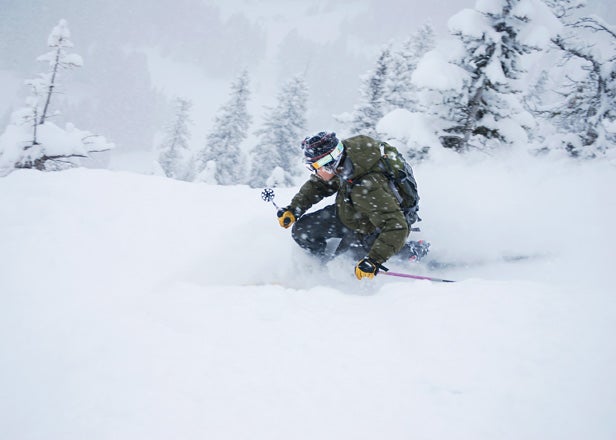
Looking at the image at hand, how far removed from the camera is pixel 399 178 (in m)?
4.13

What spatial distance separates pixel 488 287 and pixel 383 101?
1644 centimetres

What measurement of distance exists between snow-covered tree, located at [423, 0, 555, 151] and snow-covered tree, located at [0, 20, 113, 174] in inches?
475

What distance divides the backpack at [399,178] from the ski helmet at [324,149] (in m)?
0.53

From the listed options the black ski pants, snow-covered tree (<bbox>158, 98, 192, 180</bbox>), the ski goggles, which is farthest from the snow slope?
snow-covered tree (<bbox>158, 98, 192, 180</bbox>)

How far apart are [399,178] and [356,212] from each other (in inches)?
27.0

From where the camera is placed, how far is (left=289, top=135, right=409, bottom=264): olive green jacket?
148 inches

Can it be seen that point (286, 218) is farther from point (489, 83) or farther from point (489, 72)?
point (489, 83)

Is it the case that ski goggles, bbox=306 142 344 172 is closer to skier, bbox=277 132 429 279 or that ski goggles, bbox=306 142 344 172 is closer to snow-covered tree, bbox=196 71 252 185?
skier, bbox=277 132 429 279

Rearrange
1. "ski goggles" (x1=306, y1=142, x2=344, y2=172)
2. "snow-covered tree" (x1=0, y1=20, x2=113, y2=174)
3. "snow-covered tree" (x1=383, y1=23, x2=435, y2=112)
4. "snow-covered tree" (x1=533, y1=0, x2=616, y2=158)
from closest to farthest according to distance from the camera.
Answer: "ski goggles" (x1=306, y1=142, x2=344, y2=172) < "snow-covered tree" (x1=533, y1=0, x2=616, y2=158) < "snow-covered tree" (x1=0, y1=20, x2=113, y2=174) < "snow-covered tree" (x1=383, y1=23, x2=435, y2=112)

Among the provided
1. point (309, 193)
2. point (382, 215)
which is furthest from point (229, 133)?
point (382, 215)

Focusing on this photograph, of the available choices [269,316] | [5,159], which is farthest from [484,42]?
→ [5,159]

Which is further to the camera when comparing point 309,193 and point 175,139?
point 175,139

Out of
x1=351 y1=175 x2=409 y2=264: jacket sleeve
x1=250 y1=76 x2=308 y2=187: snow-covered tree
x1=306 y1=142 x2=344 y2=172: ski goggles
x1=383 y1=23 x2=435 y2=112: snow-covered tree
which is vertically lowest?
x1=250 y1=76 x2=308 y2=187: snow-covered tree

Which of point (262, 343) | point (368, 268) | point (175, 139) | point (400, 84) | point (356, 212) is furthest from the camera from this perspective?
point (175, 139)
